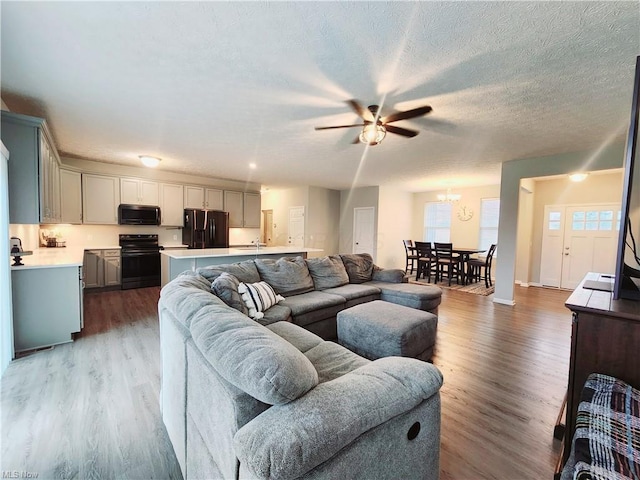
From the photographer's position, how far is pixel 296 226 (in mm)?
8422

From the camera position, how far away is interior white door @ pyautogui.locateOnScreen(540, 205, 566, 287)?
6223 mm

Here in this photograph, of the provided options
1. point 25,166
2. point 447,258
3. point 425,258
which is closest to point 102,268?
point 25,166

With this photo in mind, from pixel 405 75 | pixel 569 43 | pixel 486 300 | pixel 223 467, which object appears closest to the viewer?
pixel 223 467

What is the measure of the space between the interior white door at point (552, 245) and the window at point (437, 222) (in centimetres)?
235

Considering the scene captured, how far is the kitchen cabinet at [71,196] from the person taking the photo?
4766 mm

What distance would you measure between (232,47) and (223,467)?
2.36 m

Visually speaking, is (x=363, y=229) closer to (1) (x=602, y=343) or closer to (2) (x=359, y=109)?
(2) (x=359, y=109)

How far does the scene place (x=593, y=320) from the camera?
57.3 inches

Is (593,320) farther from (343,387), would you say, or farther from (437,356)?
(437,356)

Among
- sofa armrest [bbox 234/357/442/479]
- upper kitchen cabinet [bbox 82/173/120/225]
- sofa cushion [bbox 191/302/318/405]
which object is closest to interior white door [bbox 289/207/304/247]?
upper kitchen cabinet [bbox 82/173/120/225]

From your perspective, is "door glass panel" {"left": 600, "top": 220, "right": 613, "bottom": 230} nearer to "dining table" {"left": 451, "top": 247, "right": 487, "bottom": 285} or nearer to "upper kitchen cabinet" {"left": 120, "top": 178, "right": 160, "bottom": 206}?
"dining table" {"left": 451, "top": 247, "right": 487, "bottom": 285}

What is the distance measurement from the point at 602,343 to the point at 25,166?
4.82 metres

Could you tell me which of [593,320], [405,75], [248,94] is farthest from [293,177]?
[593,320]

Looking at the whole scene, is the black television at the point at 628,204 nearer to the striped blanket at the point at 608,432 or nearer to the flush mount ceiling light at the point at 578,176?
the striped blanket at the point at 608,432
